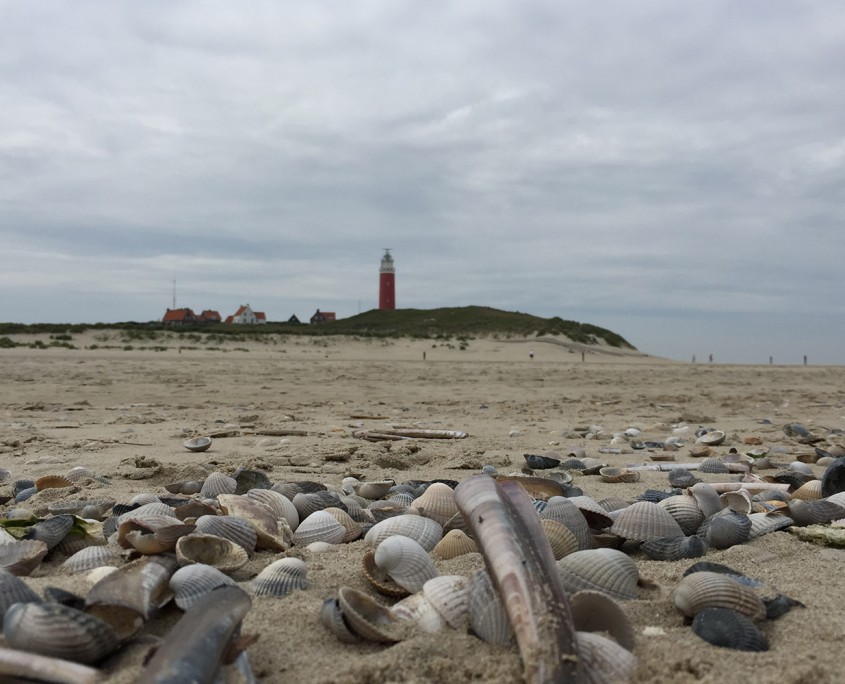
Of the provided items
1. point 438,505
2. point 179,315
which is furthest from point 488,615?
point 179,315

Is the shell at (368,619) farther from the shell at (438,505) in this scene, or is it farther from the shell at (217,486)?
the shell at (217,486)

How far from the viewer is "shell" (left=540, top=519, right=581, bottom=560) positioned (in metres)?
2.60

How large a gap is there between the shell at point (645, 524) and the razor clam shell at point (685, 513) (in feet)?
0.50

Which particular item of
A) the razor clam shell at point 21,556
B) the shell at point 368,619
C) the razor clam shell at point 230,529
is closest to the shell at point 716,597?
the shell at point 368,619

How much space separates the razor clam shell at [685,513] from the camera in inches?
125

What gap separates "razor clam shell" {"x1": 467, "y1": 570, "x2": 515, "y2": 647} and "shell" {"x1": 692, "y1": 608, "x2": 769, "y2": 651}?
1.92ft

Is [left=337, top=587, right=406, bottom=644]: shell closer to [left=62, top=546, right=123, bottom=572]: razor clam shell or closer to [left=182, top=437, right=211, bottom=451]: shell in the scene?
[left=62, top=546, right=123, bottom=572]: razor clam shell

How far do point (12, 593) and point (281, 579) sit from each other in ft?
2.55

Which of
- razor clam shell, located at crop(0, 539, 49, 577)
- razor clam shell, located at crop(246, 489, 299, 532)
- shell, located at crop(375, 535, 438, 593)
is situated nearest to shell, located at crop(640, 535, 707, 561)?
shell, located at crop(375, 535, 438, 593)

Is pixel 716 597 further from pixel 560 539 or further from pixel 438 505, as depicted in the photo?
pixel 438 505

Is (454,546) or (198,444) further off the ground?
(454,546)

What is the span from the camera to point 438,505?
3.30m

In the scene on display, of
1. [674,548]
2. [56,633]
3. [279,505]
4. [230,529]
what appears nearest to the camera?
[56,633]

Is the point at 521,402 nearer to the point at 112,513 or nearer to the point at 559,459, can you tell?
the point at 559,459
